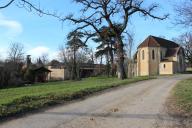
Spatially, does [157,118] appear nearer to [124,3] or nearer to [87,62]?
[124,3]

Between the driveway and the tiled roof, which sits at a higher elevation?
the tiled roof

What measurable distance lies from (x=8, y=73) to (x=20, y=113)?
59831 millimetres

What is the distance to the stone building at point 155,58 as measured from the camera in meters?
96.5

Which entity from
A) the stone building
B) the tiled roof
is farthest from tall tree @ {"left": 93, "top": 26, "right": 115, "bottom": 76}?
the tiled roof

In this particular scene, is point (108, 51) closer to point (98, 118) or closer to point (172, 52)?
point (172, 52)

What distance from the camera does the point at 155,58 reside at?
317 ft

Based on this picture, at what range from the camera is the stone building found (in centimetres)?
9650

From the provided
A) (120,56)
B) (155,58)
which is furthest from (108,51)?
(120,56)

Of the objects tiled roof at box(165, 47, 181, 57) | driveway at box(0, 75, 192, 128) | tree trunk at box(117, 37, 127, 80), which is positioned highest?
tiled roof at box(165, 47, 181, 57)

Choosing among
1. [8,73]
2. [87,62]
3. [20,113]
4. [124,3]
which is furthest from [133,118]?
[87,62]

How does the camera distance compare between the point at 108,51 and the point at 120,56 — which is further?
the point at 108,51

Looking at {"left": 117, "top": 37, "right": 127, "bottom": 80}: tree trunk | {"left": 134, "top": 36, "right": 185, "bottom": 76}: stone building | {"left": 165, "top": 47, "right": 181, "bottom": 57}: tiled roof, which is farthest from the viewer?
{"left": 165, "top": 47, "right": 181, "bottom": 57}: tiled roof

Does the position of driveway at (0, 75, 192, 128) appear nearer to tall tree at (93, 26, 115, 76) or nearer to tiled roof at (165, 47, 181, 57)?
tall tree at (93, 26, 115, 76)

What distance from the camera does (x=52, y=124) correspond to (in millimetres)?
11711
